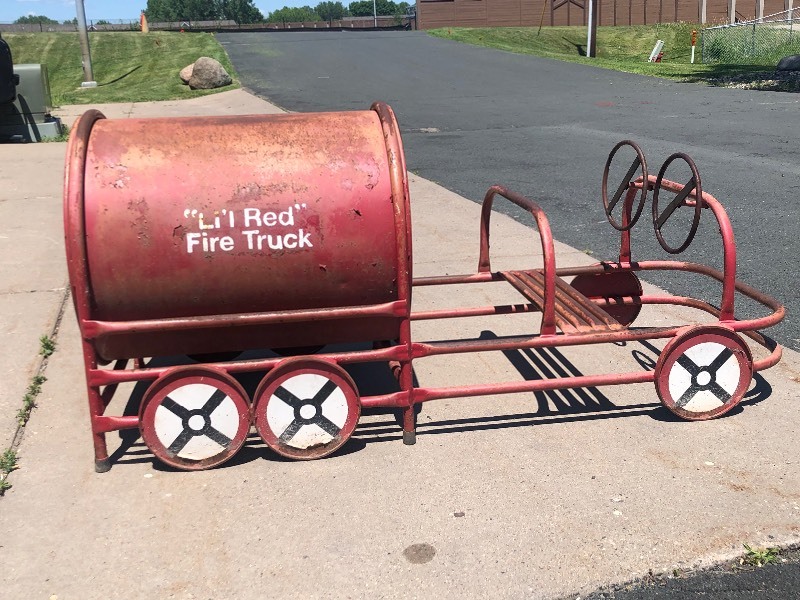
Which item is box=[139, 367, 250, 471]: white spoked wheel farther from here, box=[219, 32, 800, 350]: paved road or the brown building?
the brown building

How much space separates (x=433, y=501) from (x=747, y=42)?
105ft

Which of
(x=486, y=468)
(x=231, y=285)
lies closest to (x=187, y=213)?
(x=231, y=285)

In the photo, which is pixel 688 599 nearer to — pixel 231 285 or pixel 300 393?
pixel 300 393

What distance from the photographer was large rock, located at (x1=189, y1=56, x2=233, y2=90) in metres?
22.8

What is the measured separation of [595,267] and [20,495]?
11.4 ft

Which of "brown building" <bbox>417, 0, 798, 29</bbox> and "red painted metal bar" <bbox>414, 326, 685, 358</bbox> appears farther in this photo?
"brown building" <bbox>417, 0, 798, 29</bbox>

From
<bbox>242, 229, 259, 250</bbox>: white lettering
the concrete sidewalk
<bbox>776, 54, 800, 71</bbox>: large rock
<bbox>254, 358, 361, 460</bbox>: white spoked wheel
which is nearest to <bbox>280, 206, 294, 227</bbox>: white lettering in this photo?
<bbox>242, 229, 259, 250</bbox>: white lettering

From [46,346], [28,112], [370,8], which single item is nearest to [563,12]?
[28,112]

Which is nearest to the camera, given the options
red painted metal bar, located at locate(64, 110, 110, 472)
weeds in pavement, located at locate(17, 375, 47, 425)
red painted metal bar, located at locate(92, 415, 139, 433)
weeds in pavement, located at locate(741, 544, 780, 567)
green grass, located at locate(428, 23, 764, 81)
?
weeds in pavement, located at locate(741, 544, 780, 567)

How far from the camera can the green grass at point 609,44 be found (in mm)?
26969

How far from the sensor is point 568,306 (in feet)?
14.4

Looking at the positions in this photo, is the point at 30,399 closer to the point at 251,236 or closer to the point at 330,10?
the point at 251,236

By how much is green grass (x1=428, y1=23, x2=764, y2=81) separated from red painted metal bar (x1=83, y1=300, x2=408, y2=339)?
2401 cm

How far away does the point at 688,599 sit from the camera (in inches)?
110
